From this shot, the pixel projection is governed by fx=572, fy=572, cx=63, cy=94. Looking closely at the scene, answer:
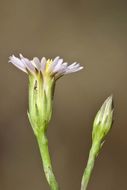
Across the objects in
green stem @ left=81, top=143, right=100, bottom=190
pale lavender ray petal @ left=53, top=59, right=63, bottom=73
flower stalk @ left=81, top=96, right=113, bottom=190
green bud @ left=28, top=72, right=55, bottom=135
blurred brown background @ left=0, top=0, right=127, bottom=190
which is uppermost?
blurred brown background @ left=0, top=0, right=127, bottom=190

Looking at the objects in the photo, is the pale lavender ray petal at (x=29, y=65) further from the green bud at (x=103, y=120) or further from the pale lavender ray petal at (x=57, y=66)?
the green bud at (x=103, y=120)

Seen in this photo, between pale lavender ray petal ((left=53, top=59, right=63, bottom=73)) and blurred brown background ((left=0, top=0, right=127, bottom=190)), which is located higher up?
blurred brown background ((left=0, top=0, right=127, bottom=190))

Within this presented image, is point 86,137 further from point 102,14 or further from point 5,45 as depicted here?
point 102,14

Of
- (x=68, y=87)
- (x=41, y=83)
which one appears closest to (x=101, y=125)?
(x=41, y=83)

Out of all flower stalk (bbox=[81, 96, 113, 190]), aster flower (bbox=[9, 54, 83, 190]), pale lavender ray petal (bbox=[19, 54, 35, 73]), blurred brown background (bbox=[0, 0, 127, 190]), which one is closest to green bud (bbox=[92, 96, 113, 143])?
flower stalk (bbox=[81, 96, 113, 190])

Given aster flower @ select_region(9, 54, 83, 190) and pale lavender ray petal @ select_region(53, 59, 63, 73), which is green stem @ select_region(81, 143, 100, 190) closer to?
aster flower @ select_region(9, 54, 83, 190)

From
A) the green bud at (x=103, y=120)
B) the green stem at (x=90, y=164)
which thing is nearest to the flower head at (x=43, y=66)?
the green bud at (x=103, y=120)

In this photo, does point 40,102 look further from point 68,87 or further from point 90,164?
point 68,87
